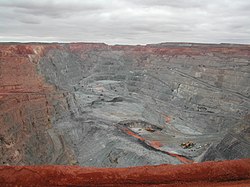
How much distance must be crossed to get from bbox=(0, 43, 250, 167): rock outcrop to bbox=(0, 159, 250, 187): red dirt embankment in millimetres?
10473

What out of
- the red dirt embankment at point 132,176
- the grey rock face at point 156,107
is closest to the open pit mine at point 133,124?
the red dirt embankment at point 132,176

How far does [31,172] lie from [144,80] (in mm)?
51746

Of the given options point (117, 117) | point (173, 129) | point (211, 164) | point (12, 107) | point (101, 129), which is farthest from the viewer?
point (117, 117)

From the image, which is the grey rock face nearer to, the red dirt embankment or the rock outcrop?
the rock outcrop

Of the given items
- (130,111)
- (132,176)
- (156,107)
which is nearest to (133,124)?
(130,111)

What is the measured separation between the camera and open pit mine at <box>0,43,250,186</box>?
337 inches

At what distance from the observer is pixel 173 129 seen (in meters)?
35.3

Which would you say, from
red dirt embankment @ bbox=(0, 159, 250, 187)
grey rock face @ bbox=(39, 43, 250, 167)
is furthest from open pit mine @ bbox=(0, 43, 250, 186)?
grey rock face @ bbox=(39, 43, 250, 167)

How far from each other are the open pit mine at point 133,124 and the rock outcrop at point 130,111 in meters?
0.10

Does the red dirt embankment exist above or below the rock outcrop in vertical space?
above

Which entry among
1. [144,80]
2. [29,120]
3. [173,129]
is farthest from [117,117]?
[144,80]

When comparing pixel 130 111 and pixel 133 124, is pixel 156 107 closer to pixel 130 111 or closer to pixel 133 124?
pixel 130 111

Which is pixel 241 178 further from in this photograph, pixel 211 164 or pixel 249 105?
pixel 249 105

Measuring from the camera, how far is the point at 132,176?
8.48 meters
